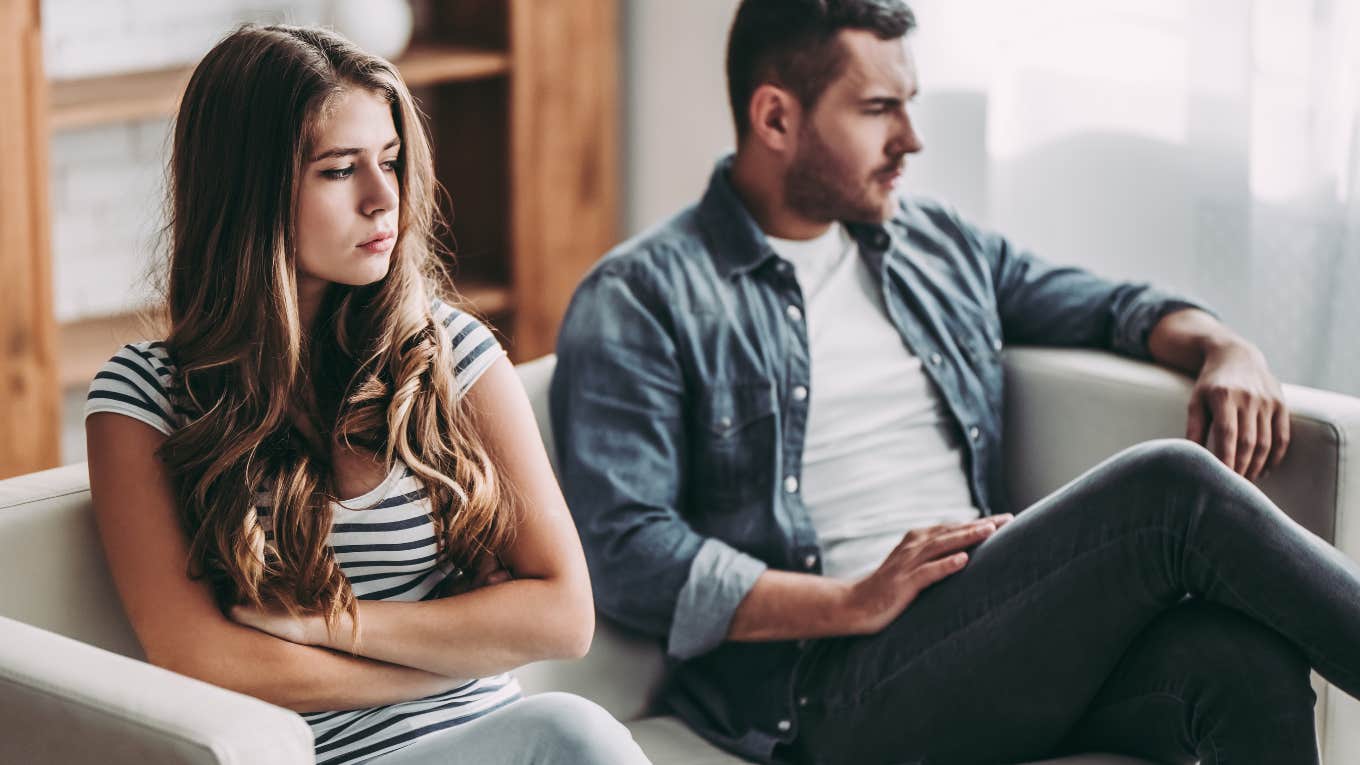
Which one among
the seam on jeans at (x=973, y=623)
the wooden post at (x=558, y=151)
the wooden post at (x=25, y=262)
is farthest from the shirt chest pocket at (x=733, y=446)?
the wooden post at (x=558, y=151)

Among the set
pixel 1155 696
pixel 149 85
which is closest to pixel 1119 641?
pixel 1155 696

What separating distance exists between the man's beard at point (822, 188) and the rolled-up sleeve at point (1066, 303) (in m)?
0.21

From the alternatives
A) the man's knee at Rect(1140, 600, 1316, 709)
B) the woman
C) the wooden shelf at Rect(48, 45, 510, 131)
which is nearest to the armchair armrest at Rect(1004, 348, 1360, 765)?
the man's knee at Rect(1140, 600, 1316, 709)

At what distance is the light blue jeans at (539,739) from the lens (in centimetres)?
131

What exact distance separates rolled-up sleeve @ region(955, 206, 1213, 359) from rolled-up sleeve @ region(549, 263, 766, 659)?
0.51m

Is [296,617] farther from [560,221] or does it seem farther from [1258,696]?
[560,221]

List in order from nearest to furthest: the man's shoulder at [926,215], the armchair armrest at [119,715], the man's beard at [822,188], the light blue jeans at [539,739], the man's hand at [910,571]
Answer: the armchair armrest at [119,715]
the light blue jeans at [539,739]
the man's hand at [910,571]
the man's beard at [822,188]
the man's shoulder at [926,215]

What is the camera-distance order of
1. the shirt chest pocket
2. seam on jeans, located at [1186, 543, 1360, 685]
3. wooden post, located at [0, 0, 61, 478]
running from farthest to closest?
1. wooden post, located at [0, 0, 61, 478]
2. the shirt chest pocket
3. seam on jeans, located at [1186, 543, 1360, 685]

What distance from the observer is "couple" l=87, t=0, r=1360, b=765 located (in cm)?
143

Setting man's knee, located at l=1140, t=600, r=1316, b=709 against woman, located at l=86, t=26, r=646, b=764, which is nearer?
woman, located at l=86, t=26, r=646, b=764

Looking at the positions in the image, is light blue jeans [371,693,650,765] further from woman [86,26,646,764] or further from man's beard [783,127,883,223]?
man's beard [783,127,883,223]

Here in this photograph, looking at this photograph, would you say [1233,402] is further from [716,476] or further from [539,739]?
[539,739]

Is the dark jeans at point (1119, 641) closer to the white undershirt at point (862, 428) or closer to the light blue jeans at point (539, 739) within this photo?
the white undershirt at point (862, 428)

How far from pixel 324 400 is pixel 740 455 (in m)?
0.54
